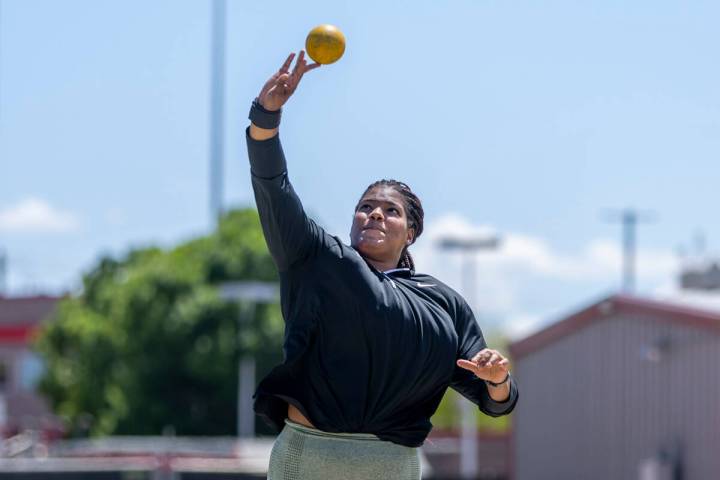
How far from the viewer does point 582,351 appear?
79.5 feet

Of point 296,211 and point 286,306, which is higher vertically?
point 296,211

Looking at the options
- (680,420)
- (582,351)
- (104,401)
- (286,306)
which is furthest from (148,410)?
(286,306)

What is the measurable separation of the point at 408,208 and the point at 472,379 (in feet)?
1.90

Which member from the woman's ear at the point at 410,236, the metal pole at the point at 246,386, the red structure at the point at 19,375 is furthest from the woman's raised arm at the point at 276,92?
the red structure at the point at 19,375

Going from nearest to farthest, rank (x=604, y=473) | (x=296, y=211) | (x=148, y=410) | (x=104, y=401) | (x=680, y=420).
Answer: (x=296, y=211)
(x=680, y=420)
(x=604, y=473)
(x=148, y=410)
(x=104, y=401)

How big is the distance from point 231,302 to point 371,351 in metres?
33.8

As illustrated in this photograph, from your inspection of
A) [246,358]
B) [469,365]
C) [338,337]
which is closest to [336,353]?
[338,337]

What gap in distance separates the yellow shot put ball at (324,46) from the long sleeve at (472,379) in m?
0.93

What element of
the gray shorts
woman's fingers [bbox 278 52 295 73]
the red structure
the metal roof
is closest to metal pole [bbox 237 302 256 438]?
the metal roof

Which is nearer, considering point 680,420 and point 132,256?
point 680,420

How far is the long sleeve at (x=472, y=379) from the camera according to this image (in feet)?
14.8

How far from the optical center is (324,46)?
4254mm

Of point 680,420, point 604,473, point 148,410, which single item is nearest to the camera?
point 680,420

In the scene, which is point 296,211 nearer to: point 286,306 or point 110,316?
point 286,306
